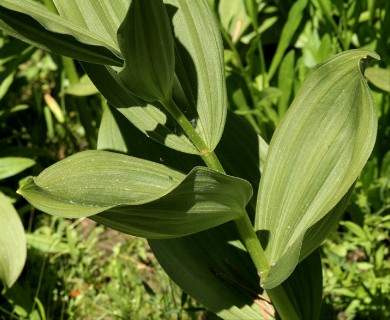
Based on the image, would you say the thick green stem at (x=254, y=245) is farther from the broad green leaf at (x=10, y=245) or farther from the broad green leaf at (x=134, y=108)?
the broad green leaf at (x=10, y=245)

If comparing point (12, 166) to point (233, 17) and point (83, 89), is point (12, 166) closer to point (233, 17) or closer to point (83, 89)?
point (83, 89)

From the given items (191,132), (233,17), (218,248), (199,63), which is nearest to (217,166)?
(191,132)

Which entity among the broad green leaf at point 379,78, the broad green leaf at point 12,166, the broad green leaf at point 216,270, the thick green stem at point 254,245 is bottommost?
the broad green leaf at point 12,166

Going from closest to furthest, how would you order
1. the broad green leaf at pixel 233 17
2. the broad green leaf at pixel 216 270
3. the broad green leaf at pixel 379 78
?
the broad green leaf at pixel 216 270, the broad green leaf at pixel 379 78, the broad green leaf at pixel 233 17

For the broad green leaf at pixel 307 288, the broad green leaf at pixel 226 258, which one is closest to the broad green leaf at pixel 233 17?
the broad green leaf at pixel 226 258

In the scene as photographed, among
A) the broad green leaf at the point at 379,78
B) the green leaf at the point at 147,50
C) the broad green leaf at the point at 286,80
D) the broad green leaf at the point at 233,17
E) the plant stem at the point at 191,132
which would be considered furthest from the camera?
the broad green leaf at the point at 233,17

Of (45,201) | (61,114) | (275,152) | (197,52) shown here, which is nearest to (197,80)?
(197,52)
